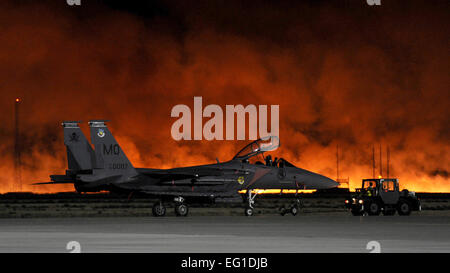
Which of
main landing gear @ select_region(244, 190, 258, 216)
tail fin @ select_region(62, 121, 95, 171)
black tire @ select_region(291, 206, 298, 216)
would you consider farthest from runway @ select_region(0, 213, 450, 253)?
tail fin @ select_region(62, 121, 95, 171)

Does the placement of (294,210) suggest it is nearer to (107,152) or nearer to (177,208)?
(177,208)

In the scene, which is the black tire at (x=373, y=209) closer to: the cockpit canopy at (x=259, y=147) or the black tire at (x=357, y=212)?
the black tire at (x=357, y=212)

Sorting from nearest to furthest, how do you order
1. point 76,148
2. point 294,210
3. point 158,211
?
point 158,211 < point 294,210 < point 76,148

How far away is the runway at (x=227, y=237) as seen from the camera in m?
20.4

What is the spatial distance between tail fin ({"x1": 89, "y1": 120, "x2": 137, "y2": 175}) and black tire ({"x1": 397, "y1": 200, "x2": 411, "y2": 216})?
13013 millimetres

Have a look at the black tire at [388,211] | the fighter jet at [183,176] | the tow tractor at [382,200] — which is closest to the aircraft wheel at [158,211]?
the fighter jet at [183,176]

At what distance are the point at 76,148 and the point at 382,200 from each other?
15647 mm

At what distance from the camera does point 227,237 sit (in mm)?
24125

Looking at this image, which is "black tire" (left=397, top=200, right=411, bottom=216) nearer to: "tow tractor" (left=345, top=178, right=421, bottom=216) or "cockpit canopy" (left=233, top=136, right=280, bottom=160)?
"tow tractor" (left=345, top=178, right=421, bottom=216)

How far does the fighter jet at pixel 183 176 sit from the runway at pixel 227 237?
809 centimetres

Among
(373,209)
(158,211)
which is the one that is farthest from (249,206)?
(373,209)

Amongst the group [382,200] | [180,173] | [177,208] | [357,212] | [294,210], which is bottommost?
[357,212]
